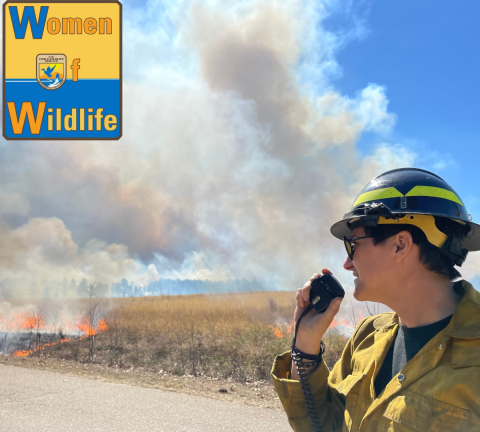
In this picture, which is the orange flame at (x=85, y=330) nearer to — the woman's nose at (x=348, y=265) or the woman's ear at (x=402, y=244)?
the woman's nose at (x=348, y=265)

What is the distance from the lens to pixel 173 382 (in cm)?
704

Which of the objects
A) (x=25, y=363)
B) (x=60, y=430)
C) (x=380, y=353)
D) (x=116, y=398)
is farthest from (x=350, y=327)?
(x=380, y=353)

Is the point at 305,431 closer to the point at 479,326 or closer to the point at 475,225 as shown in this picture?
the point at 479,326

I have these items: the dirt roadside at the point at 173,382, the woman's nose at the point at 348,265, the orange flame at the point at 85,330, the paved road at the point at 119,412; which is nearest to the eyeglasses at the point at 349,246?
the woman's nose at the point at 348,265

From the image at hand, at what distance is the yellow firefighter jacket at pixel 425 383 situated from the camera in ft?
4.20

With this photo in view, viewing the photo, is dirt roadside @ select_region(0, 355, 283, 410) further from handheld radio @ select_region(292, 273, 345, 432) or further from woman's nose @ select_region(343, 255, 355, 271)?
woman's nose @ select_region(343, 255, 355, 271)

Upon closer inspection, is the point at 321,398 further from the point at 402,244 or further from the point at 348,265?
the point at 402,244

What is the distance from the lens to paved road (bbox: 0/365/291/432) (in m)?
4.77

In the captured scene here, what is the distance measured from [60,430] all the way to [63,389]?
82.5 inches

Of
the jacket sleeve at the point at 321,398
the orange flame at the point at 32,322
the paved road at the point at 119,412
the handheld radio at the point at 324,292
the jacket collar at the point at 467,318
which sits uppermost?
the orange flame at the point at 32,322

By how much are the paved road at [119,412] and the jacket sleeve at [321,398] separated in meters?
3.05

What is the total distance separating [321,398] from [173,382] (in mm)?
5663

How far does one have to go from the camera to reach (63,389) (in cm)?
657

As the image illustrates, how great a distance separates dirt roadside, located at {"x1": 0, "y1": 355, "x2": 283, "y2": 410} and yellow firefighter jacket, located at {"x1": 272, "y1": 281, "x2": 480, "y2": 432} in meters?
4.24
